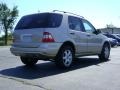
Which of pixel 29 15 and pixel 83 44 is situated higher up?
pixel 29 15

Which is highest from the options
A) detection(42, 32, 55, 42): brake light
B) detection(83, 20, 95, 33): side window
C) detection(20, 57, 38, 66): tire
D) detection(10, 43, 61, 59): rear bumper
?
detection(83, 20, 95, 33): side window

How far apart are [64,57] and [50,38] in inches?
37.8

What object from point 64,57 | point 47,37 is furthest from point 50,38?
point 64,57

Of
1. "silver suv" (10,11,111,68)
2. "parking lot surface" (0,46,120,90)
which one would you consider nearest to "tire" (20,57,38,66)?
"silver suv" (10,11,111,68)

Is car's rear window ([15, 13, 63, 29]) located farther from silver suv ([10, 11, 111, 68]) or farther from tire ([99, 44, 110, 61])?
tire ([99, 44, 110, 61])

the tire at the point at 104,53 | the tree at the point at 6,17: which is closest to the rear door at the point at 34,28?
the tire at the point at 104,53

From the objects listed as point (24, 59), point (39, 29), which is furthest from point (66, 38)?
point (24, 59)

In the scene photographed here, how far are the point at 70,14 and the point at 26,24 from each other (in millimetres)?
1671

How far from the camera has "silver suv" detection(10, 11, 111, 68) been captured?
31.7 ft

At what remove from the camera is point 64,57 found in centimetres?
1025

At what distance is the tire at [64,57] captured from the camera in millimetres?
10055

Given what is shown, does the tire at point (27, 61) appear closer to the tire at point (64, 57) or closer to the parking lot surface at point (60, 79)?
the parking lot surface at point (60, 79)

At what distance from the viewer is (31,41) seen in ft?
32.3

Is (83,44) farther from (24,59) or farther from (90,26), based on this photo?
(24,59)
